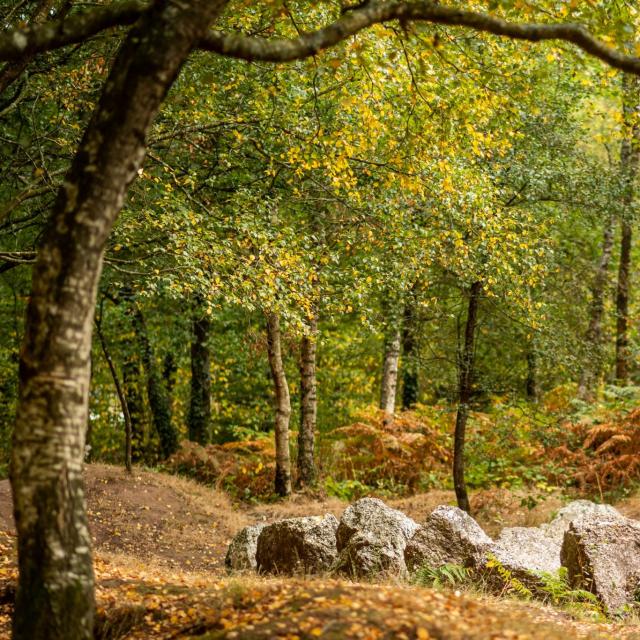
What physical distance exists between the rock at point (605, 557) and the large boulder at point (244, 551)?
14.5 feet

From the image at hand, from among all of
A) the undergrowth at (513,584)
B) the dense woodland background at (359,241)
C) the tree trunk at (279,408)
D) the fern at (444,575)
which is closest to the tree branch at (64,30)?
the dense woodland background at (359,241)

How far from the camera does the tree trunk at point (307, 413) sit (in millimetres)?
15961

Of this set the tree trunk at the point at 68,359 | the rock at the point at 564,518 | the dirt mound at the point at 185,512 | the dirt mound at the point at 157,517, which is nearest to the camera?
the tree trunk at the point at 68,359

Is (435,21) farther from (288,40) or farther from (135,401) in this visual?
(135,401)

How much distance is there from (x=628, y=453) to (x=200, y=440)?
1110cm

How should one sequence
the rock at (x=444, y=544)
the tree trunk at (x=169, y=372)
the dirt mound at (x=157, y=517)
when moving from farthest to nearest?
the tree trunk at (x=169, y=372) → the dirt mound at (x=157, y=517) → the rock at (x=444, y=544)

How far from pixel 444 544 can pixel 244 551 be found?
317 centimetres

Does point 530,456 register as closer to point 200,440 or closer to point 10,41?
point 200,440

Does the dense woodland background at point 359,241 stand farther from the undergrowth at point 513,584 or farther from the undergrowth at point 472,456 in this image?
the undergrowth at point 513,584

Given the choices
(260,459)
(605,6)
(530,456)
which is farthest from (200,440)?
(605,6)

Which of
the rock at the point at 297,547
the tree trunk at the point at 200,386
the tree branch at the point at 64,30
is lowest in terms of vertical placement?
the rock at the point at 297,547

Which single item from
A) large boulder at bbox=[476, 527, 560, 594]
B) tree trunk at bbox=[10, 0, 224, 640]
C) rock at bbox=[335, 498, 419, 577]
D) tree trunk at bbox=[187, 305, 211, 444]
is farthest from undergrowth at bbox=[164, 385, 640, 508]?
tree trunk at bbox=[10, 0, 224, 640]

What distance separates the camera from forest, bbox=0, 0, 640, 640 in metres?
4.09

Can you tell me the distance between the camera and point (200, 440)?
19.5m
